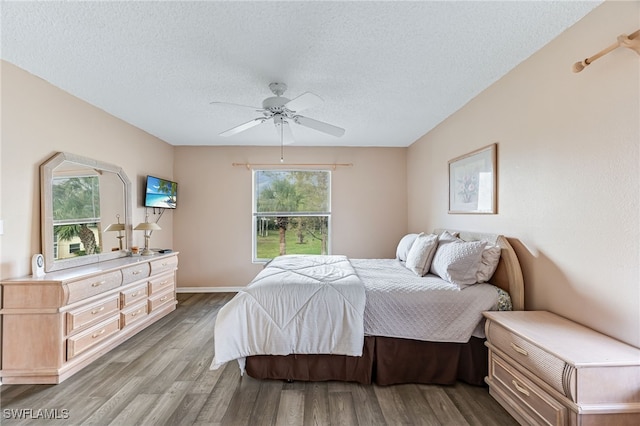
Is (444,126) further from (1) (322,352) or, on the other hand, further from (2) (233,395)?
(2) (233,395)

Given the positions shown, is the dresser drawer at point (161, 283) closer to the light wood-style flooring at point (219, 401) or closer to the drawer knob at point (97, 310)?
the drawer knob at point (97, 310)

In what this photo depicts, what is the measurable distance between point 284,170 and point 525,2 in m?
3.80

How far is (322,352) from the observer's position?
218 cm

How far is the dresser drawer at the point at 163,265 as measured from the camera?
3467 millimetres

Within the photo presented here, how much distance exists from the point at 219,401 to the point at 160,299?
2.08 meters

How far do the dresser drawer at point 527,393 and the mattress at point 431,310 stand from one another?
0.88 ft

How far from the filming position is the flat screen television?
398 centimetres

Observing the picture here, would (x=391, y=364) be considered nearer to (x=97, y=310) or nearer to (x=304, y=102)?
(x=304, y=102)

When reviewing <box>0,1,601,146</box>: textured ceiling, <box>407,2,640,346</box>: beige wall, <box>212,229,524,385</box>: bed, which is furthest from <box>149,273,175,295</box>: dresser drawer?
<box>407,2,640,346</box>: beige wall

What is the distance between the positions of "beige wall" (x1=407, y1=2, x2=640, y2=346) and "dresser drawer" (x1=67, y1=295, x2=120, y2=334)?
11.9 ft

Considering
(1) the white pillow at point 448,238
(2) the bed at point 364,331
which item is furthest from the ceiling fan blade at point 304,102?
(1) the white pillow at point 448,238

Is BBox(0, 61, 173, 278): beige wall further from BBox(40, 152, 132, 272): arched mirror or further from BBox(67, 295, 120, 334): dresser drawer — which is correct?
BBox(67, 295, 120, 334): dresser drawer

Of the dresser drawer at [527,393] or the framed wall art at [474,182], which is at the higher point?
the framed wall art at [474,182]

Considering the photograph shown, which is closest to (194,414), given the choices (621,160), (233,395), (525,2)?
(233,395)
